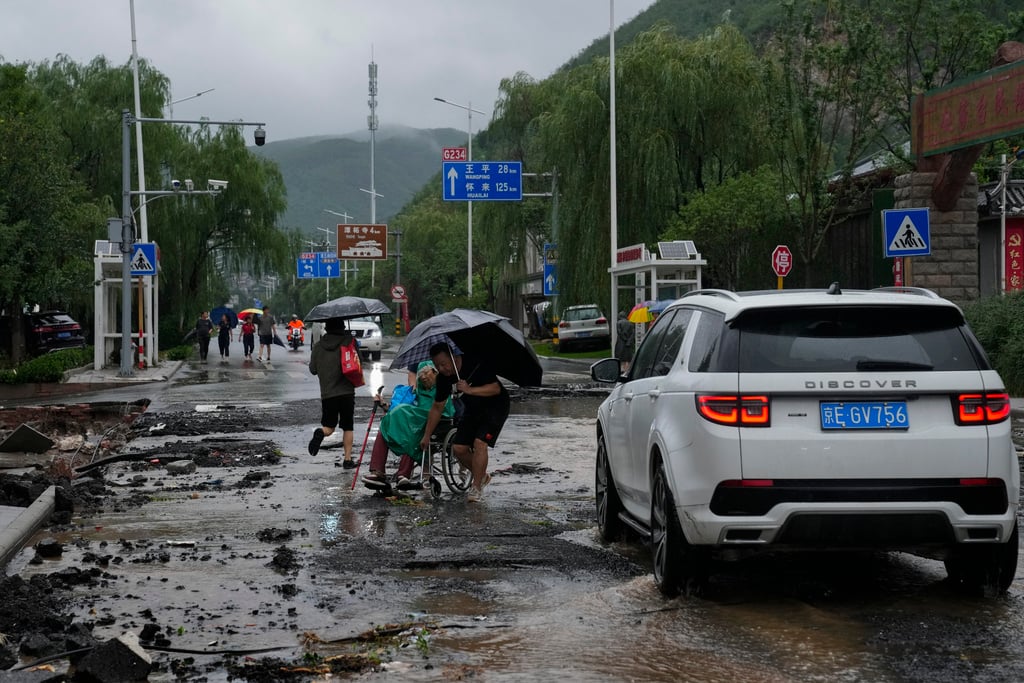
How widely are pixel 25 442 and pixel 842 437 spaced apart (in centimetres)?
1183

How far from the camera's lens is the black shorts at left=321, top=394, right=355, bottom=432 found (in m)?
14.1

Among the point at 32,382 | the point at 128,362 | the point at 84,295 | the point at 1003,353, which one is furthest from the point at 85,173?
the point at 1003,353

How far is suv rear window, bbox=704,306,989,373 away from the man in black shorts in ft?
15.6

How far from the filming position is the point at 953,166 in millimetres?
24781

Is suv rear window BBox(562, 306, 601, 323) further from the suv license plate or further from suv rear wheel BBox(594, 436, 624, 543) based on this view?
the suv license plate

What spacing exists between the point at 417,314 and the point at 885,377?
302ft

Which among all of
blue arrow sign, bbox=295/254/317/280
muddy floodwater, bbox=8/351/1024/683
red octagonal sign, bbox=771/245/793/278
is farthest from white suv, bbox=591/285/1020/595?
blue arrow sign, bbox=295/254/317/280

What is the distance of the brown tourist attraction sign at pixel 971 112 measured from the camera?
21703 mm

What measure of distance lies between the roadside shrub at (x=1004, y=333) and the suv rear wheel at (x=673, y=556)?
17496 mm

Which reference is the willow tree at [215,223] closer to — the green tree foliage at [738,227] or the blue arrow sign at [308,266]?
the green tree foliage at [738,227]

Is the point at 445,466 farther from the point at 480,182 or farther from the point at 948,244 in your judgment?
the point at 480,182

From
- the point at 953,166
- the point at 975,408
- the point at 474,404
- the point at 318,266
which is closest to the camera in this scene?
the point at 975,408

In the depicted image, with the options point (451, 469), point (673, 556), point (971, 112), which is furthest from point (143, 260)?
point (673, 556)

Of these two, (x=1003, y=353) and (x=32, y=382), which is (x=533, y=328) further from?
(x=1003, y=353)
